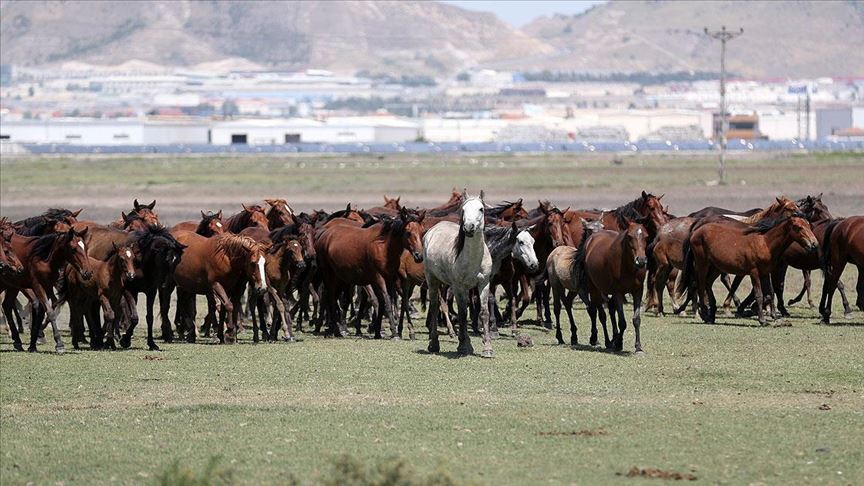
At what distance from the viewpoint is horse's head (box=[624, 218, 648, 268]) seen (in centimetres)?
1981

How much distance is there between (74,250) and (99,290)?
773 mm

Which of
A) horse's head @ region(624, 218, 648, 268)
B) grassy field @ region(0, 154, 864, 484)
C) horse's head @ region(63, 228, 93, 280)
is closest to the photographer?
grassy field @ region(0, 154, 864, 484)

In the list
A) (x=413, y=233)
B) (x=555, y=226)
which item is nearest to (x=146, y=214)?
(x=413, y=233)

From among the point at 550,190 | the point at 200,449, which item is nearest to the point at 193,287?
the point at 200,449

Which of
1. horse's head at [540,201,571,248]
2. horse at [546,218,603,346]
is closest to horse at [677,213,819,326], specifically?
horse's head at [540,201,571,248]

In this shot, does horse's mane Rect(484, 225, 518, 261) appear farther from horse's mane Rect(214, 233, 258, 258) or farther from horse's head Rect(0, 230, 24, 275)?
horse's head Rect(0, 230, 24, 275)

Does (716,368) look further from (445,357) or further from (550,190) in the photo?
(550,190)

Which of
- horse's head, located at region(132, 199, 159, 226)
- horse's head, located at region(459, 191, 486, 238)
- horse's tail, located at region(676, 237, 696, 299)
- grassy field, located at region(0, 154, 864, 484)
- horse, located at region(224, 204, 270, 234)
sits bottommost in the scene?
grassy field, located at region(0, 154, 864, 484)

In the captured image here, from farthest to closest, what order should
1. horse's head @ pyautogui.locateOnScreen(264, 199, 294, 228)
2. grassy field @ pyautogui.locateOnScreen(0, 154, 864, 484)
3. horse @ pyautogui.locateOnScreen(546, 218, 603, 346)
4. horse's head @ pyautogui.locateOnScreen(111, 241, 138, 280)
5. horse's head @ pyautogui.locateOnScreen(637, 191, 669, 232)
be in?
1. horse's head @ pyautogui.locateOnScreen(264, 199, 294, 228)
2. horse's head @ pyautogui.locateOnScreen(637, 191, 669, 232)
3. horse's head @ pyautogui.locateOnScreen(111, 241, 138, 280)
4. horse @ pyautogui.locateOnScreen(546, 218, 603, 346)
5. grassy field @ pyautogui.locateOnScreen(0, 154, 864, 484)

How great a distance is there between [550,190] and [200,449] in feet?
192

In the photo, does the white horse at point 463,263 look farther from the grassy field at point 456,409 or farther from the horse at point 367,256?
the horse at point 367,256

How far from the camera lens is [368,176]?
294ft

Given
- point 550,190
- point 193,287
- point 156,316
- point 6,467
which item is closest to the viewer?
point 6,467

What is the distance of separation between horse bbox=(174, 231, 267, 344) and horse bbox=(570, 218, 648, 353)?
4541mm
